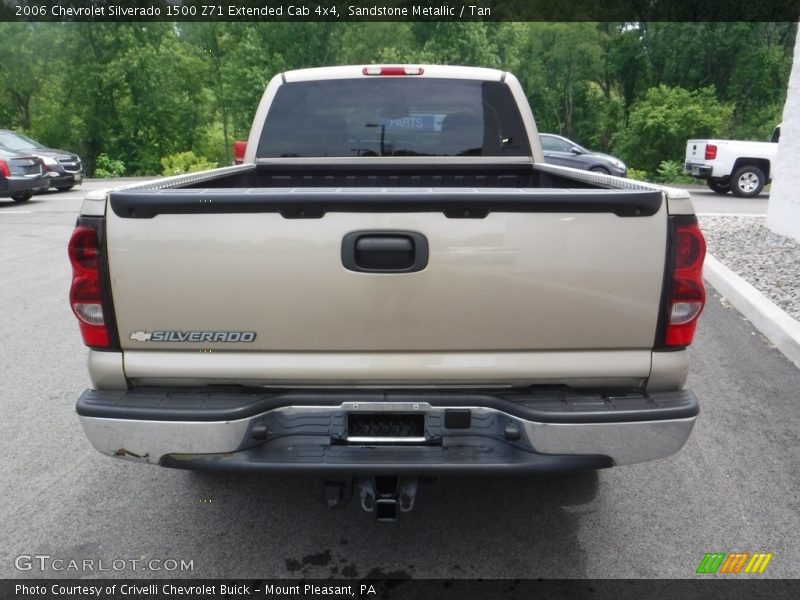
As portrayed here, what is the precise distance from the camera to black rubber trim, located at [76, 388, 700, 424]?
2.49 meters

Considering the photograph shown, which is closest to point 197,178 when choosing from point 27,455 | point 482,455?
point 27,455

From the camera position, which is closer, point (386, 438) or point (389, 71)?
point (386, 438)

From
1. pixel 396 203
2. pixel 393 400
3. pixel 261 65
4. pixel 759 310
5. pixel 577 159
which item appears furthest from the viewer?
pixel 261 65

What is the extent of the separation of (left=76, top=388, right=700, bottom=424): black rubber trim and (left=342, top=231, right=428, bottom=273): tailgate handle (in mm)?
488

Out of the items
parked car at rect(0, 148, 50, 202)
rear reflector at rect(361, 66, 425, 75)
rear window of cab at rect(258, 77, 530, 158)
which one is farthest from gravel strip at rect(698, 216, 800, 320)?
parked car at rect(0, 148, 50, 202)

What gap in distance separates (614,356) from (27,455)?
3275mm

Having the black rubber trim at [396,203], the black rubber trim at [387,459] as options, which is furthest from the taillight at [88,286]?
the black rubber trim at [387,459]

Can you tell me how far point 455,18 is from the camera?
39312 mm

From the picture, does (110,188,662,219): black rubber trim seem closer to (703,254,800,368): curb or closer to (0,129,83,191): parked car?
(703,254,800,368): curb

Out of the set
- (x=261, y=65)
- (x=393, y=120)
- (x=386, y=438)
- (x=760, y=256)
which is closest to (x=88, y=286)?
(x=386, y=438)

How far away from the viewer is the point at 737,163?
1748 centimetres

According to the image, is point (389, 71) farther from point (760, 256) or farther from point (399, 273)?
point (760, 256)

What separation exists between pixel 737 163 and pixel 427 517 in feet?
56.5

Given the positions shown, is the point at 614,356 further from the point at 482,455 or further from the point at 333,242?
the point at 333,242
